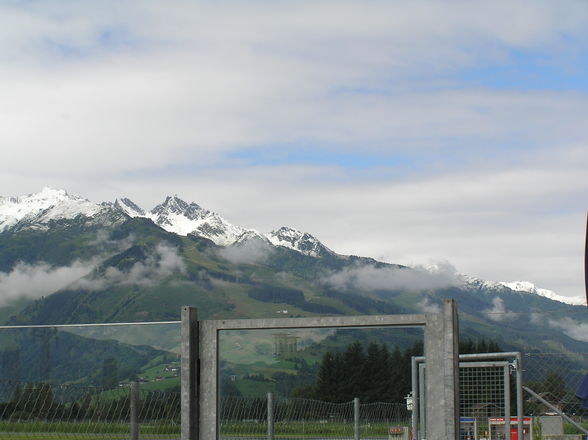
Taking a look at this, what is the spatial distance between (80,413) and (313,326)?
9.19 feet

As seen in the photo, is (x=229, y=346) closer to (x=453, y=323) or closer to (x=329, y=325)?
(x=329, y=325)

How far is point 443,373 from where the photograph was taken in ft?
25.2

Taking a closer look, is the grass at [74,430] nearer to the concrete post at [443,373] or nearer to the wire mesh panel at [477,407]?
the concrete post at [443,373]

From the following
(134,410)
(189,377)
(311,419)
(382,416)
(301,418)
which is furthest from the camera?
(382,416)

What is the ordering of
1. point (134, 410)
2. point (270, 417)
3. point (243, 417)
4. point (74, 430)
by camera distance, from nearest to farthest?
point (134, 410) < point (74, 430) < point (243, 417) < point (270, 417)

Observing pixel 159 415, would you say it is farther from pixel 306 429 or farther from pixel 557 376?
pixel 557 376

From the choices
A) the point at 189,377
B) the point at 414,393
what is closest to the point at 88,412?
the point at 189,377

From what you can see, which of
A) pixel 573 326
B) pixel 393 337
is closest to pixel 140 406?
pixel 393 337

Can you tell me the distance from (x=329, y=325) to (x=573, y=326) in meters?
13.5

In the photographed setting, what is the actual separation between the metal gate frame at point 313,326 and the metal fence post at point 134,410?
3.33 ft

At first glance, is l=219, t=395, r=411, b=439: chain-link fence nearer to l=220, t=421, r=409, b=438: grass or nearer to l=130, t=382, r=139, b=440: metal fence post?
l=220, t=421, r=409, b=438: grass

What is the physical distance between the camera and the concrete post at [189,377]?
827 cm

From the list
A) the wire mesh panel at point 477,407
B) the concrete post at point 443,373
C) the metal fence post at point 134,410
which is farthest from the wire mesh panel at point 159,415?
the wire mesh panel at point 477,407

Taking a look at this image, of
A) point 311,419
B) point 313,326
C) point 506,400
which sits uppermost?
point 313,326
